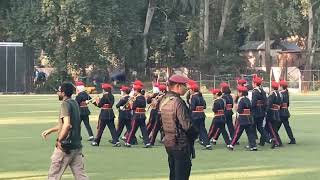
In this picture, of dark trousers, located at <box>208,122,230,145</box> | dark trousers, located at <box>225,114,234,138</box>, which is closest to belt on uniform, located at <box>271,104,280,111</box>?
dark trousers, located at <box>225,114,234,138</box>

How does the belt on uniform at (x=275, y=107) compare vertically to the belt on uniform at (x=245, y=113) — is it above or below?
above

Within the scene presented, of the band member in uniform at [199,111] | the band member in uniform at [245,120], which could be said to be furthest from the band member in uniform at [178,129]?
the band member in uniform at [199,111]

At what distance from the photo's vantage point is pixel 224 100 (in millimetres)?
19016

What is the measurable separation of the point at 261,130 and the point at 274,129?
356 mm

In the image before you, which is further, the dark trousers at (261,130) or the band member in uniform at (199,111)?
the dark trousers at (261,130)

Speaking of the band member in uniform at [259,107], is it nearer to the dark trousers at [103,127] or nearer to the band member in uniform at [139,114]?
the band member in uniform at [139,114]

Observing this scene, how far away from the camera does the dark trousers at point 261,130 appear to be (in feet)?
62.7

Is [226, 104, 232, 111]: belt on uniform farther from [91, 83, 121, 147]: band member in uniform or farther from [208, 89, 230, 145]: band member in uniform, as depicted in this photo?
[91, 83, 121, 147]: band member in uniform

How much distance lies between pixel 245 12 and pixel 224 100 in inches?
1784

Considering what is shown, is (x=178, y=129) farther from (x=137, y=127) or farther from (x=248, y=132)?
(x=137, y=127)

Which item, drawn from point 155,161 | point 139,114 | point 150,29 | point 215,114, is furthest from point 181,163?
point 150,29

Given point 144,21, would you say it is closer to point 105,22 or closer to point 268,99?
point 105,22

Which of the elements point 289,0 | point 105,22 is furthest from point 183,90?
point 289,0

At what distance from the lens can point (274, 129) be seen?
1920cm
